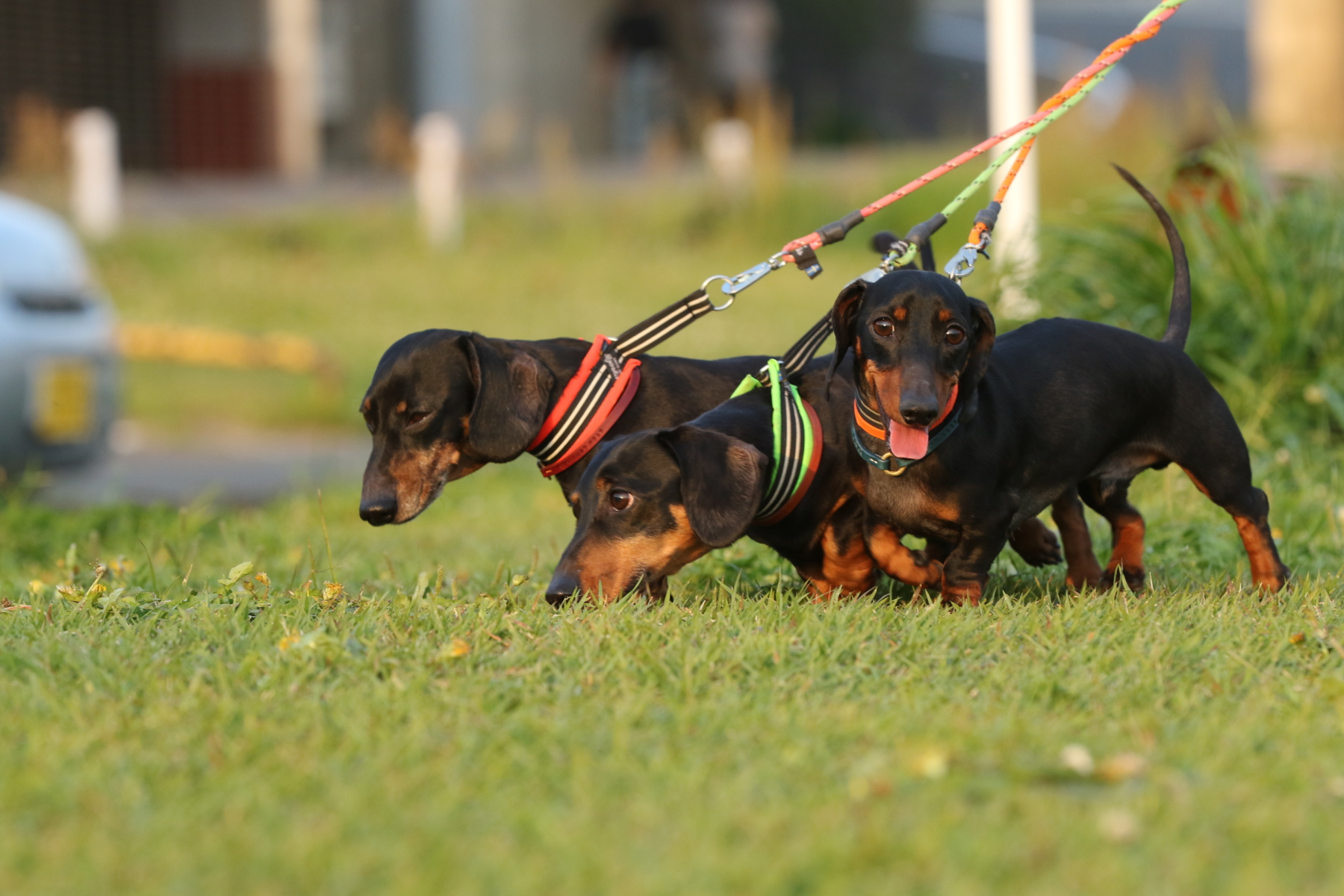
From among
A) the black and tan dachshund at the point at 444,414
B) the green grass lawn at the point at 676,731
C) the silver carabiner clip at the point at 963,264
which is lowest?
the green grass lawn at the point at 676,731

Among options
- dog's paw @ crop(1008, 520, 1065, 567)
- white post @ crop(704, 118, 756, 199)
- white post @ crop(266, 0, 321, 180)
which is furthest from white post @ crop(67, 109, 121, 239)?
dog's paw @ crop(1008, 520, 1065, 567)

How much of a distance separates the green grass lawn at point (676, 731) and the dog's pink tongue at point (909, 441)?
361mm

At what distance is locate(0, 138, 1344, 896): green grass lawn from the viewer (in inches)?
90.0

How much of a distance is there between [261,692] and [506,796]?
0.73 metres

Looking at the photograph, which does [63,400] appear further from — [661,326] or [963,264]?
[963,264]

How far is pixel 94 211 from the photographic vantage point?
53.5ft

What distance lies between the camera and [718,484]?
3660 mm

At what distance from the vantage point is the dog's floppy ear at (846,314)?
11.8 feet

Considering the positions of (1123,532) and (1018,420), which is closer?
(1018,420)

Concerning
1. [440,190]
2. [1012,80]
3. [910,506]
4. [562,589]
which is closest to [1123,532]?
[910,506]

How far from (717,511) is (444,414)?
2.62 ft

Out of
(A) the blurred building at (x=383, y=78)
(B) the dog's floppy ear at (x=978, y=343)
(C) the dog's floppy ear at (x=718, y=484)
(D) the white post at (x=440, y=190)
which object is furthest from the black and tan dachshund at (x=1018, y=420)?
(D) the white post at (x=440, y=190)

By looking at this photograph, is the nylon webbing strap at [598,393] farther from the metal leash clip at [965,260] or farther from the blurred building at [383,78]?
the blurred building at [383,78]

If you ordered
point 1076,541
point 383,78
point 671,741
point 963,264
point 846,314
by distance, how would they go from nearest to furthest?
point 671,741
point 846,314
point 963,264
point 1076,541
point 383,78
